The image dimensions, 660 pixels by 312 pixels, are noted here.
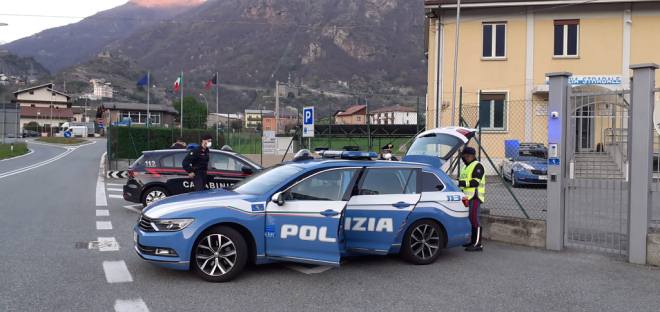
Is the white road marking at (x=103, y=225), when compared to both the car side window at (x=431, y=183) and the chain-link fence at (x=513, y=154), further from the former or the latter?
the chain-link fence at (x=513, y=154)

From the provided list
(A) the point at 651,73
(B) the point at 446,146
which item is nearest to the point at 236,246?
(B) the point at 446,146

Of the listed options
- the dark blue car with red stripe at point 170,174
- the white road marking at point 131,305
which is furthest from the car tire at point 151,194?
the white road marking at point 131,305

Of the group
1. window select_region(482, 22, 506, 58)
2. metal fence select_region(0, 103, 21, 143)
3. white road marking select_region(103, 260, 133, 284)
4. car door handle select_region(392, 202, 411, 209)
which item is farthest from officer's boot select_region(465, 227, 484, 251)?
metal fence select_region(0, 103, 21, 143)

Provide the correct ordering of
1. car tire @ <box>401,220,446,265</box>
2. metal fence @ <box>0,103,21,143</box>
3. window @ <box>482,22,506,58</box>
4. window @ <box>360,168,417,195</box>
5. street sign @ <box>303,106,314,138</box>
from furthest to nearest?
metal fence @ <box>0,103,21,143</box> < window @ <box>482,22,506,58</box> < street sign @ <box>303,106,314,138</box> < car tire @ <box>401,220,446,265</box> < window @ <box>360,168,417,195</box>

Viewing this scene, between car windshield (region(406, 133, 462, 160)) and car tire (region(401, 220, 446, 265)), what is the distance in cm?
200

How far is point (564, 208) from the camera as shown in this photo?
891 cm

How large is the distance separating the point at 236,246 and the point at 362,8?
178351 millimetres

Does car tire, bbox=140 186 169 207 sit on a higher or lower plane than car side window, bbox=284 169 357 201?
lower

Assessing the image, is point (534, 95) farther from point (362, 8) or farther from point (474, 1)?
point (362, 8)

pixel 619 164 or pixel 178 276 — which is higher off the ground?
pixel 619 164

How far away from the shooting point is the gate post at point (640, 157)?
7.97 m

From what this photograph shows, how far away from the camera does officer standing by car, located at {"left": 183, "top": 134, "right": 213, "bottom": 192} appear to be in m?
11.4

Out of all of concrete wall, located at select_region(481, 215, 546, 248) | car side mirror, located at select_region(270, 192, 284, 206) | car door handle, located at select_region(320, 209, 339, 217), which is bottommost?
concrete wall, located at select_region(481, 215, 546, 248)

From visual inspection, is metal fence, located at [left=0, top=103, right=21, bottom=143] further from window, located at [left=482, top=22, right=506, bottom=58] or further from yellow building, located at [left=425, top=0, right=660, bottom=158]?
window, located at [left=482, top=22, right=506, bottom=58]
